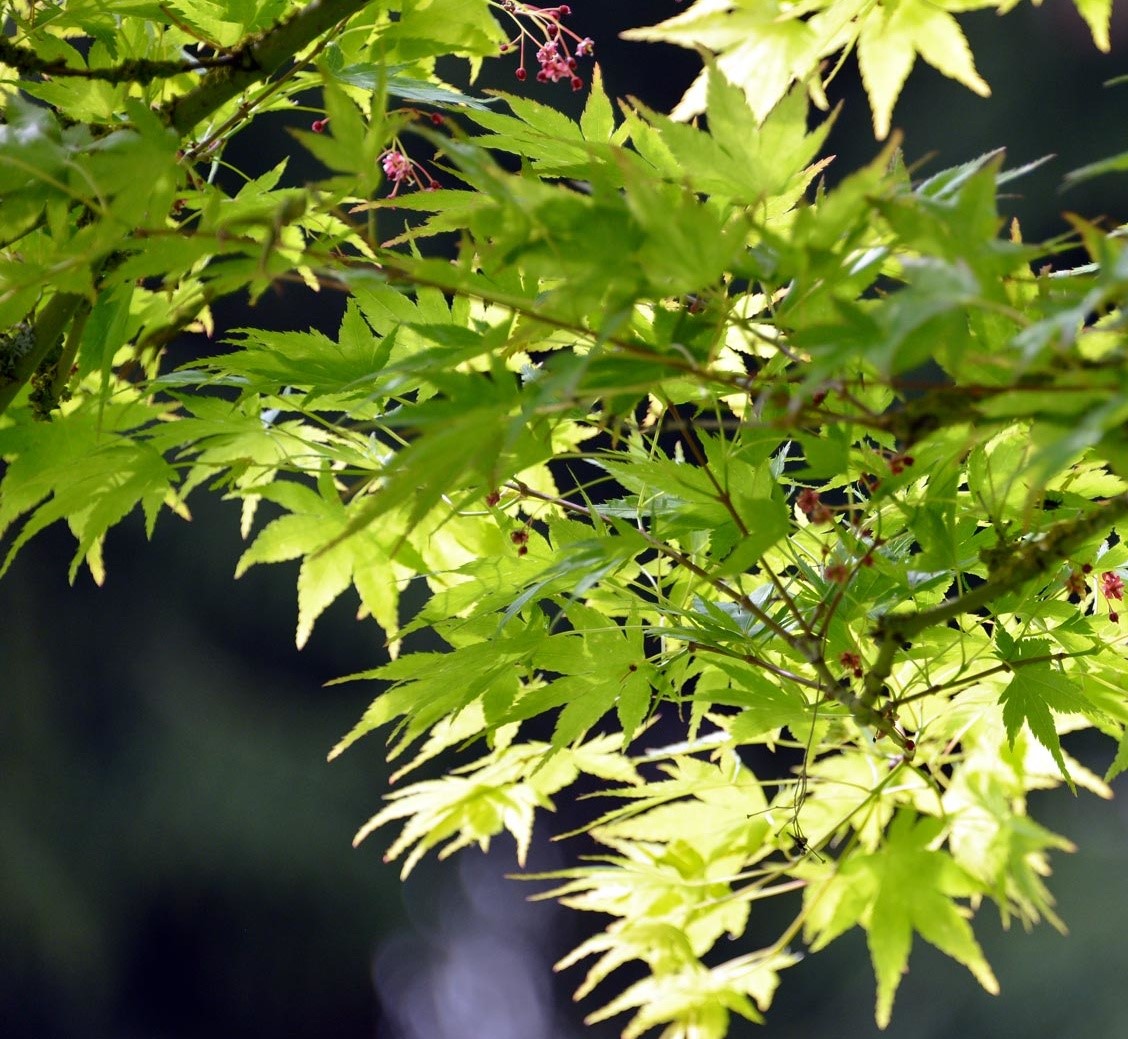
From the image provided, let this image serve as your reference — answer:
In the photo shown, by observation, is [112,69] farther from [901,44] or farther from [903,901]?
[903,901]

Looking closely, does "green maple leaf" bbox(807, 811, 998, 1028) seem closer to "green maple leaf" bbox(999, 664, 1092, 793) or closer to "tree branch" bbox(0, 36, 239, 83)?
"green maple leaf" bbox(999, 664, 1092, 793)

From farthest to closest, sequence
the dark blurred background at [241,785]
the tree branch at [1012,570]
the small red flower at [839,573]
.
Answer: the dark blurred background at [241,785] < the small red flower at [839,573] < the tree branch at [1012,570]

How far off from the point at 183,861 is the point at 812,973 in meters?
0.99

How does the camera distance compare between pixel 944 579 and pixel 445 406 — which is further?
pixel 944 579

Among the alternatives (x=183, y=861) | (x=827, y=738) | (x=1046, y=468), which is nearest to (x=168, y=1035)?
(x=183, y=861)

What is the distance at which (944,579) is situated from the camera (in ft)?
1.49

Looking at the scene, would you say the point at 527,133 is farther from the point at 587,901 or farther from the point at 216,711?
the point at 216,711

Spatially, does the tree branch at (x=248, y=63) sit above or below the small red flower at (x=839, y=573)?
above

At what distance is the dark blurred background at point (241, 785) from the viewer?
1.83 m

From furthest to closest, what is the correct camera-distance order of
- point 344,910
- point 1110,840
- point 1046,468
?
point 344,910
point 1110,840
point 1046,468

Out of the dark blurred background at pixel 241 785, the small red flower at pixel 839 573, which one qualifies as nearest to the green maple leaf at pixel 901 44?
the small red flower at pixel 839 573

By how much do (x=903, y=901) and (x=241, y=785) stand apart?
1.55 m

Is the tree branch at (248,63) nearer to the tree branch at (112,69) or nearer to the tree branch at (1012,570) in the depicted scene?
the tree branch at (112,69)

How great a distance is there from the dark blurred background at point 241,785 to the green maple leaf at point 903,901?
1.37m
